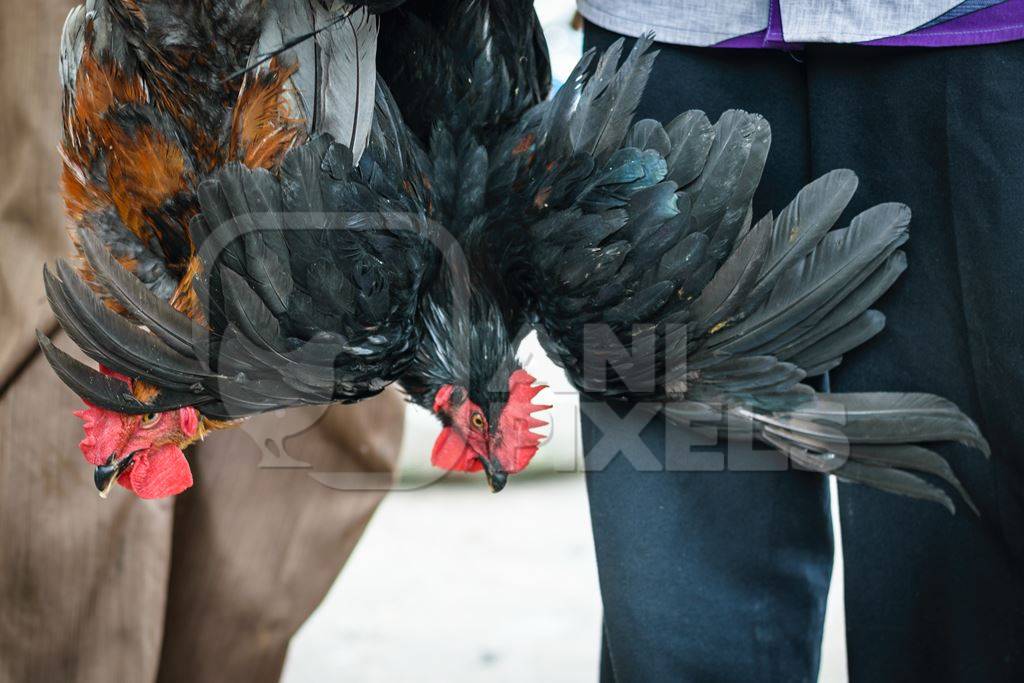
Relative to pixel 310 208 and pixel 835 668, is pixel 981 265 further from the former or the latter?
pixel 835 668

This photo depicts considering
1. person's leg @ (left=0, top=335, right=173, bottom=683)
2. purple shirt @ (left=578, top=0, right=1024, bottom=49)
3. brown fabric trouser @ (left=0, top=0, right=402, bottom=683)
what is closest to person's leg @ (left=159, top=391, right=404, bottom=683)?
brown fabric trouser @ (left=0, top=0, right=402, bottom=683)

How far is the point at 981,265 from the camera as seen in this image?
108 cm

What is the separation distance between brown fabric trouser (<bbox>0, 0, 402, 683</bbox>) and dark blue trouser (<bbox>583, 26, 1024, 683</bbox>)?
0.72m

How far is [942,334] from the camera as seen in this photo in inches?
45.8

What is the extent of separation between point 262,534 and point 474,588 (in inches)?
42.6

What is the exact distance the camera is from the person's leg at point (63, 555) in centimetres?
155

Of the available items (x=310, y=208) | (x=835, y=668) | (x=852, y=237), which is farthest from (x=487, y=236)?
(x=835, y=668)

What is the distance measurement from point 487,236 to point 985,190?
585mm

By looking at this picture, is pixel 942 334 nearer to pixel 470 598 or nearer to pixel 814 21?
pixel 814 21

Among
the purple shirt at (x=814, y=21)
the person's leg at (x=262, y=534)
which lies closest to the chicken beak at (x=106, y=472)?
the person's leg at (x=262, y=534)

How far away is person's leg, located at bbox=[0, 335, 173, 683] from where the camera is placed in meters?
1.55

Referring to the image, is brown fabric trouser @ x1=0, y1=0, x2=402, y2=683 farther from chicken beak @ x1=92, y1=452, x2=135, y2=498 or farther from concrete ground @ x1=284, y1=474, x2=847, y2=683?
concrete ground @ x1=284, y1=474, x2=847, y2=683

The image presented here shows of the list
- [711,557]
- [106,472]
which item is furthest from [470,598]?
[106,472]

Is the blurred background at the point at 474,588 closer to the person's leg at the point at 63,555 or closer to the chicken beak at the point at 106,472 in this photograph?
the person's leg at the point at 63,555
